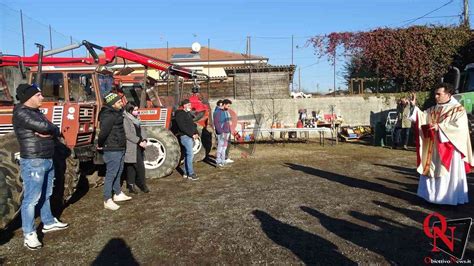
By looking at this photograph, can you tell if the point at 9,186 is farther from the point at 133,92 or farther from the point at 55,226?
the point at 133,92

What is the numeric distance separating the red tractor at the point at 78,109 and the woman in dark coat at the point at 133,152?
712 millimetres

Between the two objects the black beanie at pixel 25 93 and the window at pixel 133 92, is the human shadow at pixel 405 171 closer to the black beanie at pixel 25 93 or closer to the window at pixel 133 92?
the window at pixel 133 92

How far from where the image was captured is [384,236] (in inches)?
177

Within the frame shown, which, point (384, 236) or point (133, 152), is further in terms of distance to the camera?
point (133, 152)

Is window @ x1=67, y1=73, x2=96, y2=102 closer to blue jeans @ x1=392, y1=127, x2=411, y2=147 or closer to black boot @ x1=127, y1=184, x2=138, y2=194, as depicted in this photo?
black boot @ x1=127, y1=184, x2=138, y2=194

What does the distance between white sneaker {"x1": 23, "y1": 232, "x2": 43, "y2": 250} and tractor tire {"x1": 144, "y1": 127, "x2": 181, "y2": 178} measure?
378 centimetres

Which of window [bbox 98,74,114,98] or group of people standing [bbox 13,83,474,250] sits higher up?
window [bbox 98,74,114,98]

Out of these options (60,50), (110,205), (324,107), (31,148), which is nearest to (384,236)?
(110,205)

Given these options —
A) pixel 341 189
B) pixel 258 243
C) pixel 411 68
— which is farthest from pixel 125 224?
pixel 411 68

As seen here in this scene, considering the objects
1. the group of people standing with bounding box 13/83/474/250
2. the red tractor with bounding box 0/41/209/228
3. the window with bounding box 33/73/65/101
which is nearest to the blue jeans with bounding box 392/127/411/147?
the group of people standing with bounding box 13/83/474/250

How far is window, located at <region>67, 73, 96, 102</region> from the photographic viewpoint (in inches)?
284

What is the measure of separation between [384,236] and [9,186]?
447cm

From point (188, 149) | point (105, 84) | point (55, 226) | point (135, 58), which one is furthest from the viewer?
point (135, 58)

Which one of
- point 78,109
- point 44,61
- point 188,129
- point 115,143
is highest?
point 44,61
